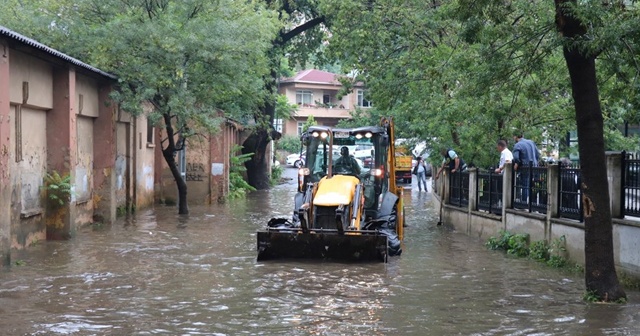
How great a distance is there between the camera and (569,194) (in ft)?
49.6

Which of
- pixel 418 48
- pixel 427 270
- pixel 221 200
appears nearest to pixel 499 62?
pixel 427 270

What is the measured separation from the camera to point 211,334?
9.51 meters

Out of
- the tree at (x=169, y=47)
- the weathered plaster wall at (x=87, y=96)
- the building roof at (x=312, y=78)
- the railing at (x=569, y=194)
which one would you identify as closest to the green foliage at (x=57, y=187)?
the weathered plaster wall at (x=87, y=96)

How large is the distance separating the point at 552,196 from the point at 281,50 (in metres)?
24.7

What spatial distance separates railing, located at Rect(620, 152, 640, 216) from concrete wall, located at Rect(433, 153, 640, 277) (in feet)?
0.32

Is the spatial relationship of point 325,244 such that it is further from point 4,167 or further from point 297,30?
point 297,30

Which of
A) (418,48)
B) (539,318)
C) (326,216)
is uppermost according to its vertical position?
(418,48)

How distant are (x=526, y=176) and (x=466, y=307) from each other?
694 cm

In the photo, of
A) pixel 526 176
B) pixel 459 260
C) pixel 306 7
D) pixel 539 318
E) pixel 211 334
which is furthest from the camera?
pixel 306 7

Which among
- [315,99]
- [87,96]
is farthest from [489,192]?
[315,99]

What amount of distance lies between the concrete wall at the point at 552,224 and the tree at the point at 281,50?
14618mm

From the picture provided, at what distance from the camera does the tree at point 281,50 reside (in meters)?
37.1

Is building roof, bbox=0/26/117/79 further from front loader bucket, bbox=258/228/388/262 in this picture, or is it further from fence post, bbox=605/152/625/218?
fence post, bbox=605/152/625/218

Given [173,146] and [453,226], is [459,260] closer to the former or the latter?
[453,226]
